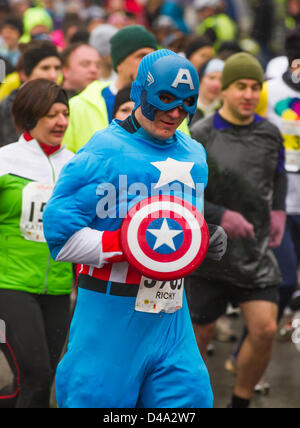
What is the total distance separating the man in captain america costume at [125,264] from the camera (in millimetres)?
3561

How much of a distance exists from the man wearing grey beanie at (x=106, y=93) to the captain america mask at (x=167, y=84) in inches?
78.1

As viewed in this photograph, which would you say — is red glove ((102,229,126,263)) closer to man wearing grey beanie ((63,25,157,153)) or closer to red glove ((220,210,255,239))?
red glove ((220,210,255,239))

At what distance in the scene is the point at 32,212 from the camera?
477 cm

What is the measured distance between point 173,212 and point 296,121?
3.17m

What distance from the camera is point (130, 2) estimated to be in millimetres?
15328

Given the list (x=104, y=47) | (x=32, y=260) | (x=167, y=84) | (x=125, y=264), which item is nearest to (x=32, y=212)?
(x=32, y=260)

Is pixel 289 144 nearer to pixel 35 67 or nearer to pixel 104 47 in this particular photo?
pixel 35 67

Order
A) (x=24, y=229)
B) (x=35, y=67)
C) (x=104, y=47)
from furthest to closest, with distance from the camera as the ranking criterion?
(x=104, y=47), (x=35, y=67), (x=24, y=229)

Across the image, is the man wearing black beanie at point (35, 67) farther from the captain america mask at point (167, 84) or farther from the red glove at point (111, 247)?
the red glove at point (111, 247)

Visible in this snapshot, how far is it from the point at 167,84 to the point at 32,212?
1509 millimetres

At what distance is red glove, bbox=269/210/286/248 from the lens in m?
5.83

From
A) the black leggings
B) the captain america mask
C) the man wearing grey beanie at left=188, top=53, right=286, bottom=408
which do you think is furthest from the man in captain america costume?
the man wearing grey beanie at left=188, top=53, right=286, bottom=408

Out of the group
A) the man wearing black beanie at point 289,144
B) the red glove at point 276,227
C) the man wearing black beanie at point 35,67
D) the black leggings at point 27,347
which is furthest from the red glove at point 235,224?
the man wearing black beanie at point 35,67

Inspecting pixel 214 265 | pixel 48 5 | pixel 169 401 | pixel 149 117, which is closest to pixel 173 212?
pixel 149 117
